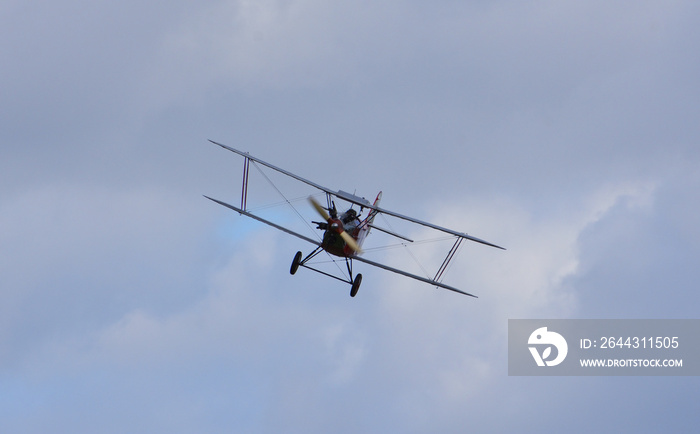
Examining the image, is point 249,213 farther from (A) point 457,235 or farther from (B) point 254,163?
(A) point 457,235

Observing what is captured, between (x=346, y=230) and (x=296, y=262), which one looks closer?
→ (x=346, y=230)

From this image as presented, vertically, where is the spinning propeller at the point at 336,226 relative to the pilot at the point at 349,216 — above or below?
below

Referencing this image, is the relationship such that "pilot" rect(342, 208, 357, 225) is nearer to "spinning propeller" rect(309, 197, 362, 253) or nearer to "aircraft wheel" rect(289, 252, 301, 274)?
"spinning propeller" rect(309, 197, 362, 253)

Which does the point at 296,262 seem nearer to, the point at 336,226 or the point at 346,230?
the point at 346,230

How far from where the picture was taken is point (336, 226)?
152ft

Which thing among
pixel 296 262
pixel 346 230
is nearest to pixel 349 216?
pixel 346 230

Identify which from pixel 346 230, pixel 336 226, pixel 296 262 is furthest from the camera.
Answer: pixel 296 262

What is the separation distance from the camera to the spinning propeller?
4650cm

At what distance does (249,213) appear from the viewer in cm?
4906

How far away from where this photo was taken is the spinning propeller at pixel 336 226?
46.5m

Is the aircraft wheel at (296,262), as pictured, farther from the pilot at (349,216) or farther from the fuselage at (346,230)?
the pilot at (349,216)

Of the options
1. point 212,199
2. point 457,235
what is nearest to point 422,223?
point 457,235

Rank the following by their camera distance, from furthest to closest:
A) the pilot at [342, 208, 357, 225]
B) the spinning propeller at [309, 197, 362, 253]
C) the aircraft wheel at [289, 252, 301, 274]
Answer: the aircraft wheel at [289, 252, 301, 274] → the pilot at [342, 208, 357, 225] → the spinning propeller at [309, 197, 362, 253]

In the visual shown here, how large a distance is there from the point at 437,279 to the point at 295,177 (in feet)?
26.0
